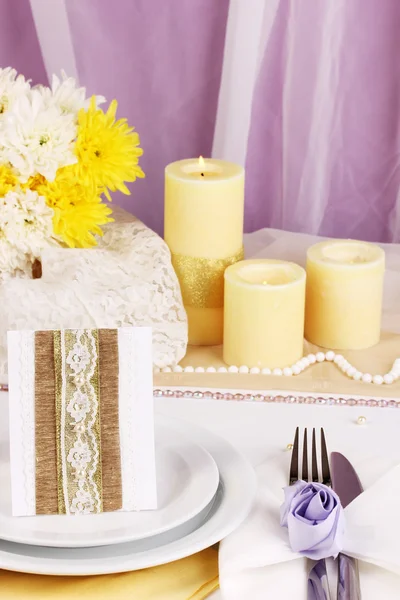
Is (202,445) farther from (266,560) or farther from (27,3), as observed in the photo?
(27,3)

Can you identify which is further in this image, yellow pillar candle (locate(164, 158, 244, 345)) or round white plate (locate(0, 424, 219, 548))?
yellow pillar candle (locate(164, 158, 244, 345))

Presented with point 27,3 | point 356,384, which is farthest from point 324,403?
point 27,3

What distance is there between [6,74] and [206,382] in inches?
14.3

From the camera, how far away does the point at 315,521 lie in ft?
1.85

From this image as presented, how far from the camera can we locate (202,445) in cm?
68

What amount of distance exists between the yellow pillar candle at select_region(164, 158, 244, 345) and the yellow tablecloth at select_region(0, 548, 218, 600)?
406mm

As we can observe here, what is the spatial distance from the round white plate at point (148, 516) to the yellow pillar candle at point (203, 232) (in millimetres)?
293

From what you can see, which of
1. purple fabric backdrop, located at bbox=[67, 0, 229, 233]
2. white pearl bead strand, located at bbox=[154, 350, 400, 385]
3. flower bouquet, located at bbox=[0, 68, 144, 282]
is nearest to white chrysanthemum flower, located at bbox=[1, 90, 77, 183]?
flower bouquet, located at bbox=[0, 68, 144, 282]

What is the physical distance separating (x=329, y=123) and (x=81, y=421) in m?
0.67

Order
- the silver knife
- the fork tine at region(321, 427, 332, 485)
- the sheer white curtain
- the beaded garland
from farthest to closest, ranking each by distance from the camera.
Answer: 1. the sheer white curtain
2. the beaded garland
3. the fork tine at region(321, 427, 332, 485)
4. the silver knife

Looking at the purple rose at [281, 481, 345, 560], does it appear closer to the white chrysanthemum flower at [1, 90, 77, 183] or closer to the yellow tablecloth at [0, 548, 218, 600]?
the yellow tablecloth at [0, 548, 218, 600]

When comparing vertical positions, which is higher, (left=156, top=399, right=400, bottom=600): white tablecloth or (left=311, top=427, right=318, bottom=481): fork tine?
(left=311, top=427, right=318, bottom=481): fork tine

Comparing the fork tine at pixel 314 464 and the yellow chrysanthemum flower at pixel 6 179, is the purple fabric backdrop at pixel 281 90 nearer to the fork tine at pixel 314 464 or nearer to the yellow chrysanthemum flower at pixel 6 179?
the yellow chrysanthemum flower at pixel 6 179

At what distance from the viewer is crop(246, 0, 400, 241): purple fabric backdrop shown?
1.12 m
